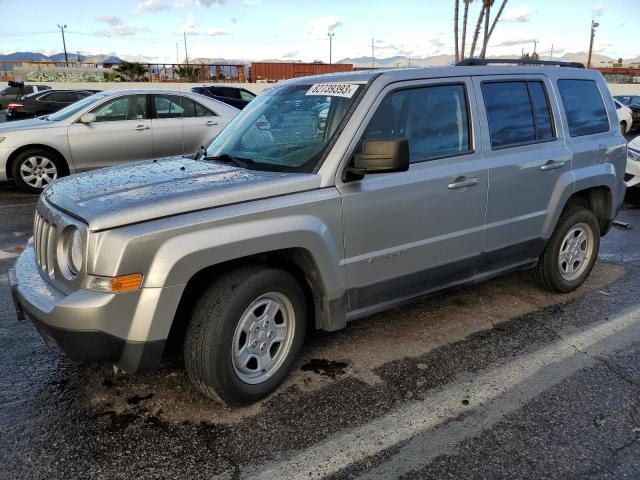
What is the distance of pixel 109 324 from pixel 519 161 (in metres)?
2.98

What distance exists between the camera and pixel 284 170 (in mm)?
3221

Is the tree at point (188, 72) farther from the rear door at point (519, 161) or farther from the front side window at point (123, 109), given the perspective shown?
the rear door at point (519, 161)

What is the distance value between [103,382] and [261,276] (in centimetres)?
124

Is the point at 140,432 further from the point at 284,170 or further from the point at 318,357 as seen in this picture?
the point at 284,170

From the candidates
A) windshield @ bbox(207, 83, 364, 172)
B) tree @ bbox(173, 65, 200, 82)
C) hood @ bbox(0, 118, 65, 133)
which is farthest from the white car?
tree @ bbox(173, 65, 200, 82)

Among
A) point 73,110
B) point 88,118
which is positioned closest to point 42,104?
point 73,110

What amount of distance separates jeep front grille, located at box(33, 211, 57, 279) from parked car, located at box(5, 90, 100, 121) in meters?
13.7

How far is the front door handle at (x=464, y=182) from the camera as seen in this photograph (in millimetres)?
3625

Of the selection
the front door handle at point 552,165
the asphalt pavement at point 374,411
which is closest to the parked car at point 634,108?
the front door handle at point 552,165

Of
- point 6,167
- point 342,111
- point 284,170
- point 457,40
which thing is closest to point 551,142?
point 342,111

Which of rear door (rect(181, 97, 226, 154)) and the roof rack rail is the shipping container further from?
the roof rack rail

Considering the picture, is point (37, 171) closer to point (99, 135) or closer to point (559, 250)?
point (99, 135)

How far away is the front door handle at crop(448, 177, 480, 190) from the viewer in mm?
3625

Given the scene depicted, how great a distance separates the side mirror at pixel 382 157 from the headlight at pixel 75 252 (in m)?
1.49
